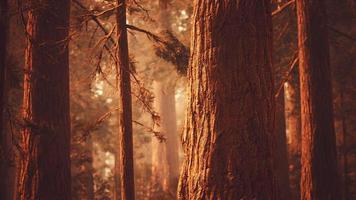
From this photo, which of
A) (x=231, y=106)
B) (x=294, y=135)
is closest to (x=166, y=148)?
(x=294, y=135)

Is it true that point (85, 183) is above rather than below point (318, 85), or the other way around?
below

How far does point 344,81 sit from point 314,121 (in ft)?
23.6

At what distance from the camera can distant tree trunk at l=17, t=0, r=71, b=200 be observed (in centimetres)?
666

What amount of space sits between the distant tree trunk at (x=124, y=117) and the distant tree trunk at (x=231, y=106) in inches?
107

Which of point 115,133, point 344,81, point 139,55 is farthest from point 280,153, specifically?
point 139,55

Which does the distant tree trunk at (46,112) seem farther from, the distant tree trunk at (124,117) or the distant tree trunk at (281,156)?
A: the distant tree trunk at (281,156)

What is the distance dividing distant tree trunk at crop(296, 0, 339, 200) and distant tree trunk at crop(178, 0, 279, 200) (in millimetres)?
4583

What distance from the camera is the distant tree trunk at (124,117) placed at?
6309mm

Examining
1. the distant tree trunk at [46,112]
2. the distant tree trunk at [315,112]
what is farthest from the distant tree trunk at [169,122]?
the distant tree trunk at [46,112]

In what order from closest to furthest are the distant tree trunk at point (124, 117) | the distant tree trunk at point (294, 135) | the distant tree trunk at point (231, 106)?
1. the distant tree trunk at point (231, 106)
2. the distant tree trunk at point (124, 117)
3. the distant tree trunk at point (294, 135)

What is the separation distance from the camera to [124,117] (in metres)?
6.39

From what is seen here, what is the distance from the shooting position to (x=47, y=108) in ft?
22.4

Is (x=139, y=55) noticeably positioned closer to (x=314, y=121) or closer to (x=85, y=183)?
(x=85, y=183)

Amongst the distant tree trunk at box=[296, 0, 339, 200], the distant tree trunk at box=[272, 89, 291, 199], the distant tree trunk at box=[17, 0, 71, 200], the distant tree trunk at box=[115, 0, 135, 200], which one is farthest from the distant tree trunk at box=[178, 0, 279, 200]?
the distant tree trunk at box=[272, 89, 291, 199]
